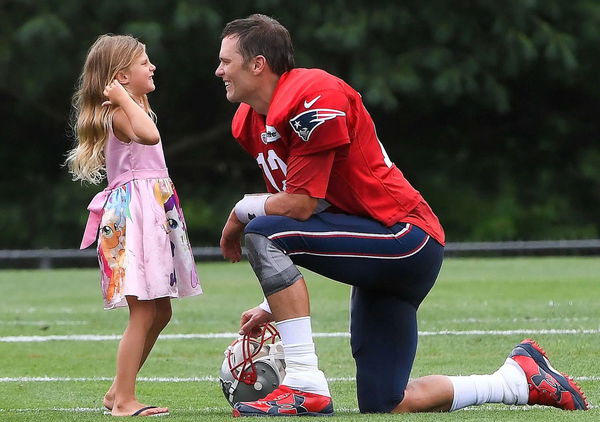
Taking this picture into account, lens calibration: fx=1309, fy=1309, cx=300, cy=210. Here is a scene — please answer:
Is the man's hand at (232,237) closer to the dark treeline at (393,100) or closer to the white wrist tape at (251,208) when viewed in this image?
the white wrist tape at (251,208)

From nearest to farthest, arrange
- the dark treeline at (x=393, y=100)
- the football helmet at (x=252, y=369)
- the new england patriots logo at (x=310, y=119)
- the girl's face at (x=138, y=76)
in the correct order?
1. the new england patriots logo at (x=310, y=119)
2. the football helmet at (x=252, y=369)
3. the girl's face at (x=138, y=76)
4. the dark treeline at (x=393, y=100)

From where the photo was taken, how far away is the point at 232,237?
4859mm

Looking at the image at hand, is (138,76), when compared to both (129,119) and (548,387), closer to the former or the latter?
(129,119)

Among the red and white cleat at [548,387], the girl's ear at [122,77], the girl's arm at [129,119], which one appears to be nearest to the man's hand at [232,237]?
the girl's arm at [129,119]

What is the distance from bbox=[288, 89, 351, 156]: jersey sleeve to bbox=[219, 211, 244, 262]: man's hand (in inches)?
17.9

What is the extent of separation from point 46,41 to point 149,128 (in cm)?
1549

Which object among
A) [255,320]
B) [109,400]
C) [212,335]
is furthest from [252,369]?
[212,335]

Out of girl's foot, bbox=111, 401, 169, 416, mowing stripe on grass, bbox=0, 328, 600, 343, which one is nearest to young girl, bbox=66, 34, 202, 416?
girl's foot, bbox=111, 401, 169, 416

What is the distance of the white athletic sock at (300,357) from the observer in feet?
14.7

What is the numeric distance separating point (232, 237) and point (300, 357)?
1.92 ft

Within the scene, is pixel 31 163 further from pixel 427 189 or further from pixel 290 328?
pixel 290 328

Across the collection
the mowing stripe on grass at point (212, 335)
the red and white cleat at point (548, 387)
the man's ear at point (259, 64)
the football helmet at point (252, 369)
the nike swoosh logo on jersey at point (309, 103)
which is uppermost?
the man's ear at point (259, 64)

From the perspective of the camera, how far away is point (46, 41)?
65.1ft

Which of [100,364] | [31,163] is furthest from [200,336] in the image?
[31,163]
